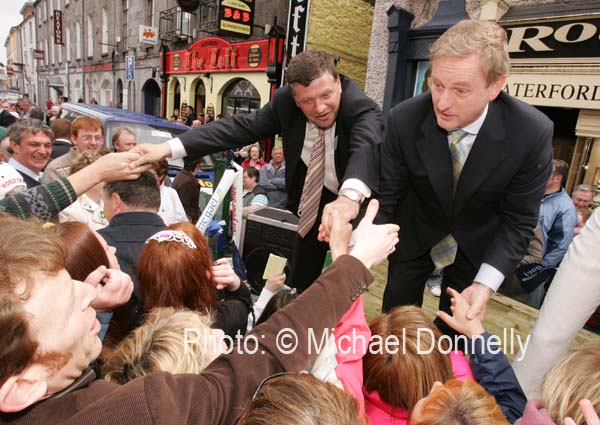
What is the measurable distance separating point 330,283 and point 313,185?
1.00 meters

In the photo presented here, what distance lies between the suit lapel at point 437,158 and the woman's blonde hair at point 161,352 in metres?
1.09

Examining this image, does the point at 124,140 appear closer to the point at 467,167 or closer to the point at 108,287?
the point at 108,287

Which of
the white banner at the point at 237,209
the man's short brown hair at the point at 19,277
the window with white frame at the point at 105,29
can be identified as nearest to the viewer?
the man's short brown hair at the point at 19,277

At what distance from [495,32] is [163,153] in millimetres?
1500

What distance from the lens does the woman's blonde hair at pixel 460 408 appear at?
0.91 metres

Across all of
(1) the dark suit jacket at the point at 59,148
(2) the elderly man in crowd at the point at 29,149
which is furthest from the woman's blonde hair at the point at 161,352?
(1) the dark suit jacket at the point at 59,148

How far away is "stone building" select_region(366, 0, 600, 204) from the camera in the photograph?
4730 millimetres

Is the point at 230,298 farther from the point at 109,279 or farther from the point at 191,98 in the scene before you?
the point at 191,98

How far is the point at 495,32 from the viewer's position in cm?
137

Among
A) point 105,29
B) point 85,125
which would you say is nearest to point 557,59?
point 85,125

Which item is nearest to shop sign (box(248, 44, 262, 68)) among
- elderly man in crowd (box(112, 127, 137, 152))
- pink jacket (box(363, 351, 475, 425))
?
A: elderly man in crowd (box(112, 127, 137, 152))

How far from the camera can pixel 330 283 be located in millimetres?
1032

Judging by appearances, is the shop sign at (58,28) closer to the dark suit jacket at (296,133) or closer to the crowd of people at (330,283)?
the crowd of people at (330,283)

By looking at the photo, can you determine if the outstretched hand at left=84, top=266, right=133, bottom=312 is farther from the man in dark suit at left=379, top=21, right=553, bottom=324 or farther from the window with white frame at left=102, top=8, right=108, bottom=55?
the window with white frame at left=102, top=8, right=108, bottom=55
